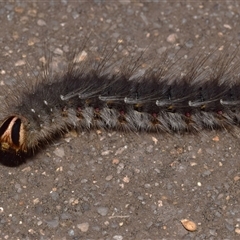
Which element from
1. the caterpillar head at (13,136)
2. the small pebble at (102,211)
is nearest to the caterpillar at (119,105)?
the caterpillar head at (13,136)

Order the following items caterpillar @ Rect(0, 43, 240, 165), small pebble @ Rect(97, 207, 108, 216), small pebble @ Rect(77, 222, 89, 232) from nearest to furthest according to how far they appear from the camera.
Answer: small pebble @ Rect(77, 222, 89, 232) < small pebble @ Rect(97, 207, 108, 216) < caterpillar @ Rect(0, 43, 240, 165)

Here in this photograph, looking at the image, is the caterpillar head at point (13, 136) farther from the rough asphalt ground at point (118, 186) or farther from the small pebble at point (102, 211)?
the small pebble at point (102, 211)

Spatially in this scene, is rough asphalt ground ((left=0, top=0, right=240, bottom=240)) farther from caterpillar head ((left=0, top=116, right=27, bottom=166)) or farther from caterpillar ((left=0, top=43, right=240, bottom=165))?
caterpillar head ((left=0, top=116, right=27, bottom=166))

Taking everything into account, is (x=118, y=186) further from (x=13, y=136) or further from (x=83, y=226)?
(x=13, y=136)

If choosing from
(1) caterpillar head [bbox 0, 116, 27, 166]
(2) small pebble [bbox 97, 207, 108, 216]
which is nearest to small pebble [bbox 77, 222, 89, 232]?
(2) small pebble [bbox 97, 207, 108, 216]

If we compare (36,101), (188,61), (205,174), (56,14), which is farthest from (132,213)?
(56,14)

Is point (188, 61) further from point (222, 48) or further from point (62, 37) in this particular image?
point (62, 37)

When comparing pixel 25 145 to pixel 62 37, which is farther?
pixel 62 37

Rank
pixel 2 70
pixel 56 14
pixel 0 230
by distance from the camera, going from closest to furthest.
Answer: pixel 0 230 → pixel 2 70 → pixel 56 14
